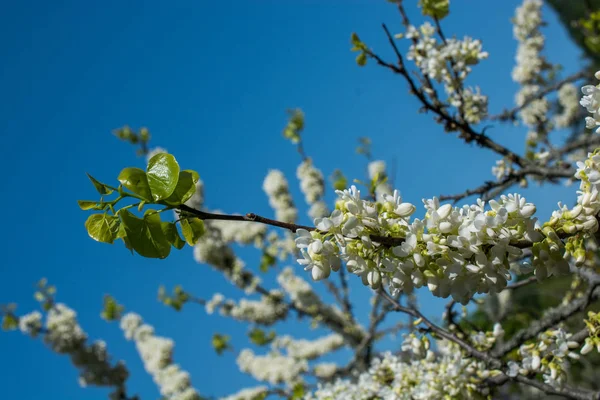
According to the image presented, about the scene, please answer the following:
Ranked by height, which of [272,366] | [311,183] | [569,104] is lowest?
[272,366]

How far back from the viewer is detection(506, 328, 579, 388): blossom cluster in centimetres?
182

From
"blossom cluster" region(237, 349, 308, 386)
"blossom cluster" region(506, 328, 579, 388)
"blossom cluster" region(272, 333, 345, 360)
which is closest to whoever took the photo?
"blossom cluster" region(506, 328, 579, 388)

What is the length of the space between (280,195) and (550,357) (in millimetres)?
6527

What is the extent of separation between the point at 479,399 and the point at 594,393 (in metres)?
0.43

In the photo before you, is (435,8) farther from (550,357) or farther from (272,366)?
(272,366)

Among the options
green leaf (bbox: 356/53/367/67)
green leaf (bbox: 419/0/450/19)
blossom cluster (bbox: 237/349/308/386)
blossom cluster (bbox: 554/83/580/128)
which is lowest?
green leaf (bbox: 356/53/367/67)

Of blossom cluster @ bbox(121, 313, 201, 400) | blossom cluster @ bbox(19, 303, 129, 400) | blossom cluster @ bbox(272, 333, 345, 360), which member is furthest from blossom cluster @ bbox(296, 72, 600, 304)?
blossom cluster @ bbox(272, 333, 345, 360)

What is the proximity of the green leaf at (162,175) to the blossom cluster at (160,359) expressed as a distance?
6.84m

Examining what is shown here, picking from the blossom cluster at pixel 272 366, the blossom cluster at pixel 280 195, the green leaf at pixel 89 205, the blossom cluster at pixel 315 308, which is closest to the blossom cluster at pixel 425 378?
the green leaf at pixel 89 205

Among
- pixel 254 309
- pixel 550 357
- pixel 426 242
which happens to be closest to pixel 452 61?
pixel 550 357

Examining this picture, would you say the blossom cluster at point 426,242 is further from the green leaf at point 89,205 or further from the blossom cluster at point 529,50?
the blossom cluster at point 529,50

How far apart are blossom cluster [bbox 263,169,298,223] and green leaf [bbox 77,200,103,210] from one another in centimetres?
694

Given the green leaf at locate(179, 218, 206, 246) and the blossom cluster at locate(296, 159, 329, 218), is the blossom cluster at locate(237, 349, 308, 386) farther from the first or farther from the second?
the green leaf at locate(179, 218, 206, 246)

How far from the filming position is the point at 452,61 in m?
3.11
